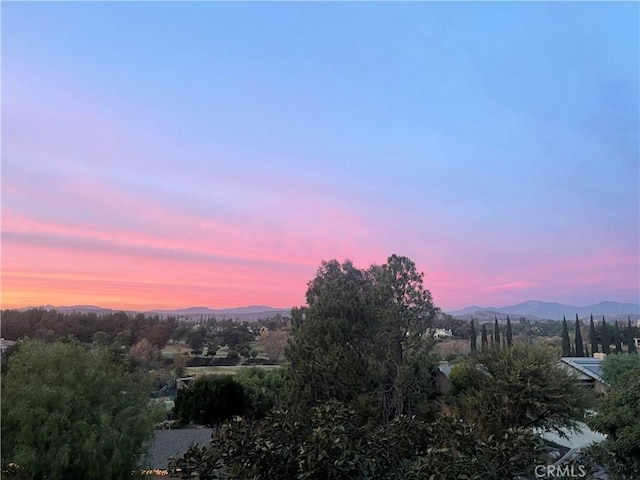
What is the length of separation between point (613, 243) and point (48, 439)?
20621 mm

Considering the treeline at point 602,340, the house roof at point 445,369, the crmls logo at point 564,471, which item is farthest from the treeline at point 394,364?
the treeline at point 602,340

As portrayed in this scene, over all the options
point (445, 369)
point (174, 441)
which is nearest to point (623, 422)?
point (174, 441)

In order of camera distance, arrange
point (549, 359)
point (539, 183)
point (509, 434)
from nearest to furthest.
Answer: point (509, 434), point (549, 359), point (539, 183)

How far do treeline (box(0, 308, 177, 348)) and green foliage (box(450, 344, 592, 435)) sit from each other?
26313 mm

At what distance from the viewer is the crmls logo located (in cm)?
363

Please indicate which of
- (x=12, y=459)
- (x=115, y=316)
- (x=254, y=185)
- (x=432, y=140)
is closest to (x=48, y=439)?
(x=12, y=459)

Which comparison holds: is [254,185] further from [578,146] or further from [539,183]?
[578,146]

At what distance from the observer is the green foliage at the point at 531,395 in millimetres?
13453

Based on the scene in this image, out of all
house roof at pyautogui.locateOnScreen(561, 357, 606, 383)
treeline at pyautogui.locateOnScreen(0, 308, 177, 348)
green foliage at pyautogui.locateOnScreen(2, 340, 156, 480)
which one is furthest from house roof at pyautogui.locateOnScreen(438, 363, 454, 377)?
treeline at pyautogui.locateOnScreen(0, 308, 177, 348)

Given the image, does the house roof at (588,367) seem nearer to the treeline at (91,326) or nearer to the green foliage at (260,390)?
the green foliage at (260,390)

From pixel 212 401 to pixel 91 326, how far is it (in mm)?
28558

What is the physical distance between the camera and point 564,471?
3.77 m

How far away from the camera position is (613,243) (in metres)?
19.0

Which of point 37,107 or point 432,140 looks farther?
point 432,140
